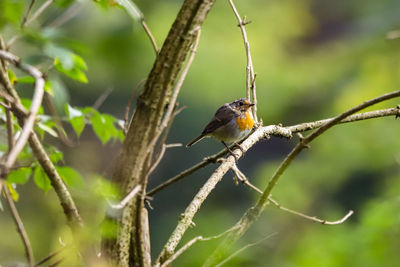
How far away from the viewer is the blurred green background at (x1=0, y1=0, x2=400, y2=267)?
26.7 ft

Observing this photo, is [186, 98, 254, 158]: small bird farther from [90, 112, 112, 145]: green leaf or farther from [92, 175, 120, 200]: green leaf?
[92, 175, 120, 200]: green leaf

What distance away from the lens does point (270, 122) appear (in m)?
11.3

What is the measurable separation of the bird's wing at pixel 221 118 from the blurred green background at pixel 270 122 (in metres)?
2.59

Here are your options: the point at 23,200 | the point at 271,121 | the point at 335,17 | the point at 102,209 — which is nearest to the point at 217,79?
the point at 271,121

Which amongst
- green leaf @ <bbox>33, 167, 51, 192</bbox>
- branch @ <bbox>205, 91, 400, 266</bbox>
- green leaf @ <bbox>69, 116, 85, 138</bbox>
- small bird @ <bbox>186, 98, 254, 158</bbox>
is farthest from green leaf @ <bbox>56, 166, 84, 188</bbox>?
small bird @ <bbox>186, 98, 254, 158</bbox>

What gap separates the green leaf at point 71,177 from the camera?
1.64 m

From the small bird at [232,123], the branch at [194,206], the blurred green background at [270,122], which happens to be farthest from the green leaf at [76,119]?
the blurred green background at [270,122]

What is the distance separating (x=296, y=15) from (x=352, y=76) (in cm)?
584

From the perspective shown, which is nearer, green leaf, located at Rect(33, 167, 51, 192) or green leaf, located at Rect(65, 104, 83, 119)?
green leaf, located at Rect(33, 167, 51, 192)

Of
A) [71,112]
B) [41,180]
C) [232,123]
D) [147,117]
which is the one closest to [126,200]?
[147,117]

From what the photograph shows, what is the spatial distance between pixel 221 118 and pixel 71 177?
2810mm

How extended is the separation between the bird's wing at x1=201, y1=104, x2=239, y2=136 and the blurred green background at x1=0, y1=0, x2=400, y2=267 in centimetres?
259

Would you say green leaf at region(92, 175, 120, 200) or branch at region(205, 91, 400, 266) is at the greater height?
branch at region(205, 91, 400, 266)

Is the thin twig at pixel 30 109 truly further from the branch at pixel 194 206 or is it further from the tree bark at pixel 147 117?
the branch at pixel 194 206
